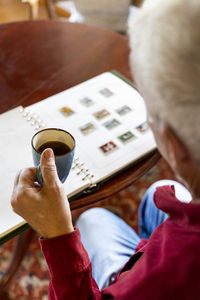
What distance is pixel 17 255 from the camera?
48.5 inches

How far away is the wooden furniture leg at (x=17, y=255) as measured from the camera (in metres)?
1.18

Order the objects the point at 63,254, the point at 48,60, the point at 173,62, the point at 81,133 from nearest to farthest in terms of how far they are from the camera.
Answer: the point at 173,62 → the point at 63,254 → the point at 81,133 → the point at 48,60

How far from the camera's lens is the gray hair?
0.37m

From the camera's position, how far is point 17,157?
2.49ft

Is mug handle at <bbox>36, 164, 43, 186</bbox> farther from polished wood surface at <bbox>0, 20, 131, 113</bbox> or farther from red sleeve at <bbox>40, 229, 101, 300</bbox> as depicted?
polished wood surface at <bbox>0, 20, 131, 113</bbox>

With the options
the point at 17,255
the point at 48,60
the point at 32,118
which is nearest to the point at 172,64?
the point at 32,118

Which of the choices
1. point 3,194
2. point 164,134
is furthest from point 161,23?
point 3,194

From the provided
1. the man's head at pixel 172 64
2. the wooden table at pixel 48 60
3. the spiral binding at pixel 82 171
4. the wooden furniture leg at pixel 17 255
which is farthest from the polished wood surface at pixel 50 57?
the wooden furniture leg at pixel 17 255

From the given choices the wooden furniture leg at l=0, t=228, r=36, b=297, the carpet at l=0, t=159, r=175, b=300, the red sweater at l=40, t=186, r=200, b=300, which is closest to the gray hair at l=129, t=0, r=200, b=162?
the red sweater at l=40, t=186, r=200, b=300

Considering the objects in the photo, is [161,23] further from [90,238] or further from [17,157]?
[90,238]

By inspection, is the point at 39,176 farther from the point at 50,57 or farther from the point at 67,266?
the point at 50,57

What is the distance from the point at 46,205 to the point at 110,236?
369 millimetres

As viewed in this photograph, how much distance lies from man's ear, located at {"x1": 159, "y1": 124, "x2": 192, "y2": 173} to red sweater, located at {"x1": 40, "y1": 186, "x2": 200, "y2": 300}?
83 mm

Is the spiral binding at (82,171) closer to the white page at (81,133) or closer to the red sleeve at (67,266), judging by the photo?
the white page at (81,133)
